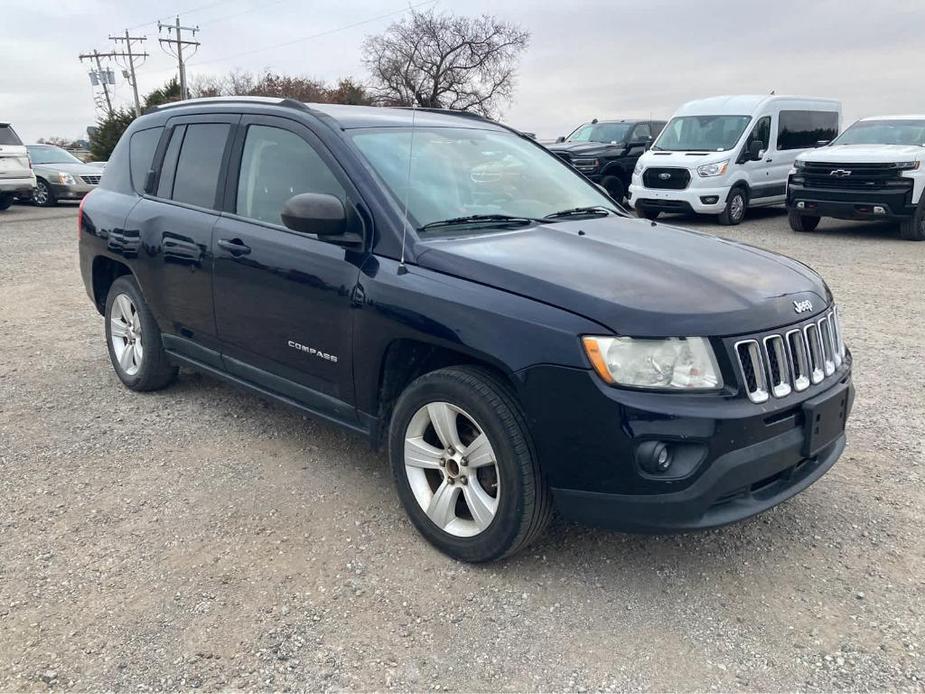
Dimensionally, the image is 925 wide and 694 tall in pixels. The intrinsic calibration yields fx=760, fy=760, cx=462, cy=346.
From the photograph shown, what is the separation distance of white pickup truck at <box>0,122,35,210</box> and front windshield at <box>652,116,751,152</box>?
13167 mm

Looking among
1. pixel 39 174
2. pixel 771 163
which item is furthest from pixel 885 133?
pixel 39 174

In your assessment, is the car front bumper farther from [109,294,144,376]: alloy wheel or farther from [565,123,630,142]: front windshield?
[565,123,630,142]: front windshield

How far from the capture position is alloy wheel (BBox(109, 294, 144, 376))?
4879 millimetres

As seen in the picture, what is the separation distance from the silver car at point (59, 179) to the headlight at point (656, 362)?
61.9 feet

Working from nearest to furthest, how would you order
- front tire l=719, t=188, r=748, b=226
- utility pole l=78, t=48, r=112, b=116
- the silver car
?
front tire l=719, t=188, r=748, b=226, the silver car, utility pole l=78, t=48, r=112, b=116

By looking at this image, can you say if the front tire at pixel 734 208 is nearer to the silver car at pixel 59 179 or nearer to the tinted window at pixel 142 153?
the tinted window at pixel 142 153

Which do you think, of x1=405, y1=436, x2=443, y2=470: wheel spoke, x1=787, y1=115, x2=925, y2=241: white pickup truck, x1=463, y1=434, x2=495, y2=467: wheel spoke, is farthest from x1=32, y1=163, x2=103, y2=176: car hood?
x1=463, y1=434, x2=495, y2=467: wheel spoke

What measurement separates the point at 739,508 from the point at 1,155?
17.5 m

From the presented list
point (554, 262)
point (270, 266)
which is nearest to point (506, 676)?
point (554, 262)

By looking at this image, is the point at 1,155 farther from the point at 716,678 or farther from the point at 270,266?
the point at 716,678

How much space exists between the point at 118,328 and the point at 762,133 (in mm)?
12562

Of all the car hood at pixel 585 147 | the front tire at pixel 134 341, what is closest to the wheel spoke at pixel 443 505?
the front tire at pixel 134 341

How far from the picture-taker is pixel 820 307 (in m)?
3.06

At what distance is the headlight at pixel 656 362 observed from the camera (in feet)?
8.37
